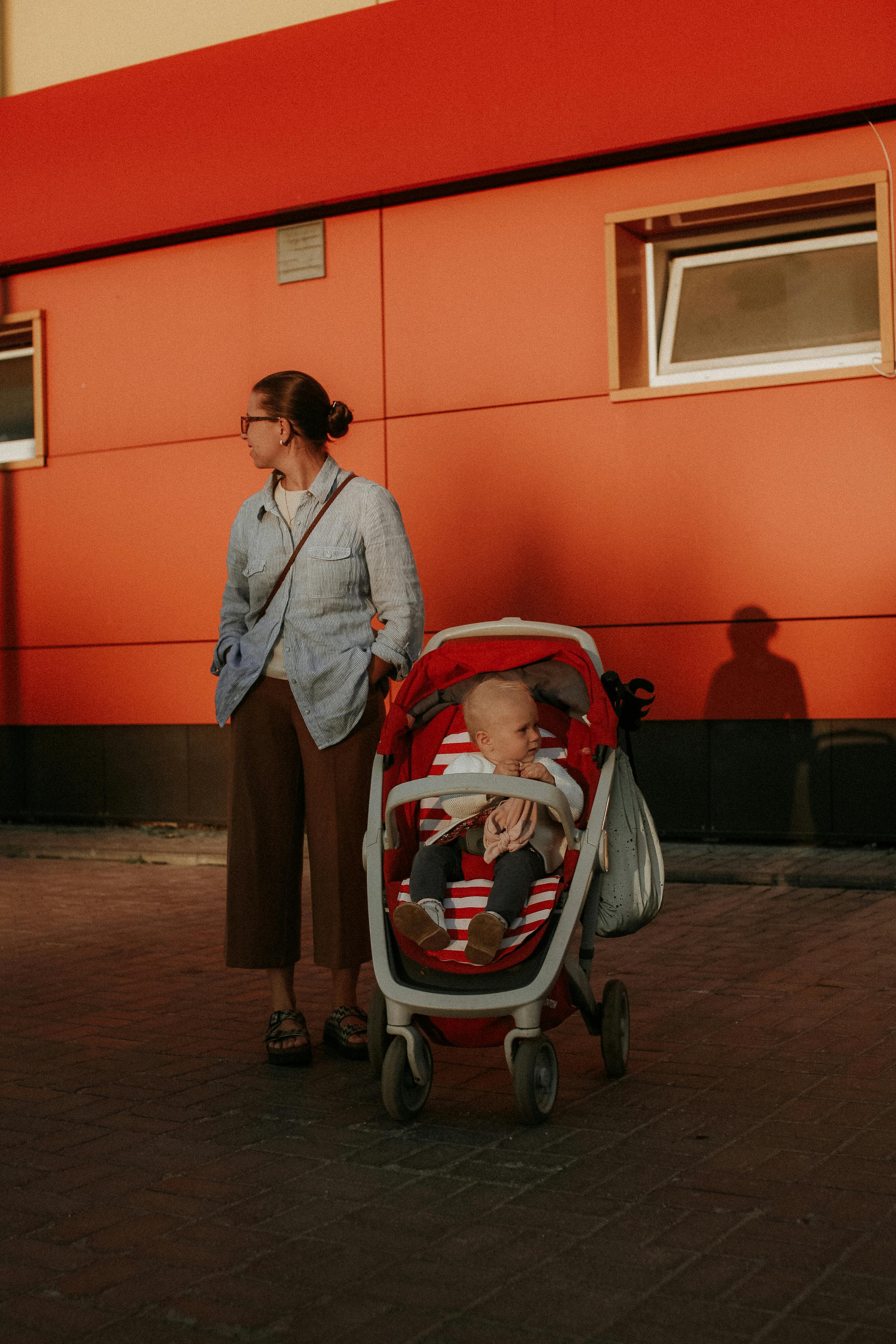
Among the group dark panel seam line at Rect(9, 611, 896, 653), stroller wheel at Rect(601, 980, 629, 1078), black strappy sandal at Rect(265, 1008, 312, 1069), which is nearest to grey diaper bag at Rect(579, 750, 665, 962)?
stroller wheel at Rect(601, 980, 629, 1078)

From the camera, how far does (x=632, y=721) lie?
4344 mm

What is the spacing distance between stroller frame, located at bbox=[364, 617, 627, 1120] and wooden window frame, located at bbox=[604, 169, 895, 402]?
15.5 ft

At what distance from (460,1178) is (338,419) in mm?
2462

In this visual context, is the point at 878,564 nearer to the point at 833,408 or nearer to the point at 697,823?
the point at 833,408

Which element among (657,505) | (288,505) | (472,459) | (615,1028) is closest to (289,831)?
(288,505)

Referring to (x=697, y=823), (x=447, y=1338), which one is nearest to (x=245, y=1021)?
(x=447, y=1338)

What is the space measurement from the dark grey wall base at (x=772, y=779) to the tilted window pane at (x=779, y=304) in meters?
2.35

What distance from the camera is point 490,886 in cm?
408

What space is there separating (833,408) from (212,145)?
15.7 feet

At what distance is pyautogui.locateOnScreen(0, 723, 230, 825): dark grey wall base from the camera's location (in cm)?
1023

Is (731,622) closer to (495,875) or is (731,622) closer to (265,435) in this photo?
(265,435)

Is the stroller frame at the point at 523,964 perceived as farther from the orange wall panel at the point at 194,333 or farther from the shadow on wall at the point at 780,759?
the orange wall panel at the point at 194,333

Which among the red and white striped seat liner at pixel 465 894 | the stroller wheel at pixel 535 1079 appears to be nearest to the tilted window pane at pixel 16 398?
the red and white striped seat liner at pixel 465 894

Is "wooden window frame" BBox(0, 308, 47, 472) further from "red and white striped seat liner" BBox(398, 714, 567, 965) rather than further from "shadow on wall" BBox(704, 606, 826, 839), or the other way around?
"red and white striped seat liner" BBox(398, 714, 567, 965)
